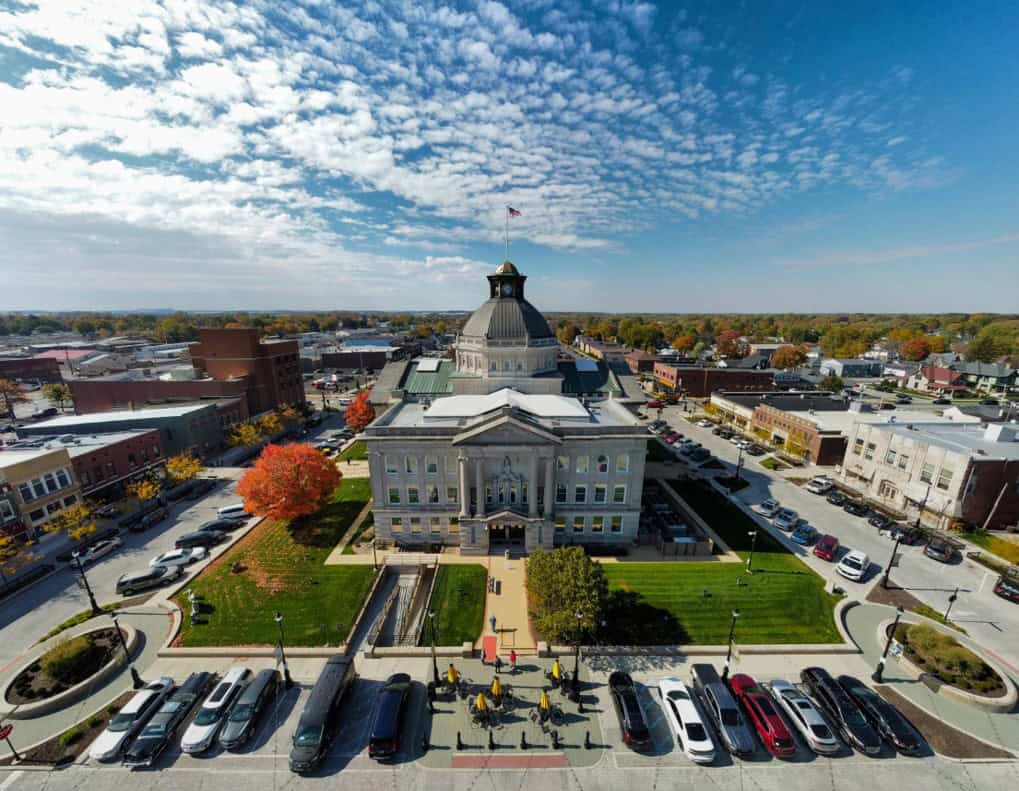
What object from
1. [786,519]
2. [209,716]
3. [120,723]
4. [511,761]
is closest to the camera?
[511,761]

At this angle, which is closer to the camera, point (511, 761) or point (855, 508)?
point (511, 761)

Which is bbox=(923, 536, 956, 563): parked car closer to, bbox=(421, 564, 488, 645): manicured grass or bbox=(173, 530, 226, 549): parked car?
bbox=(421, 564, 488, 645): manicured grass

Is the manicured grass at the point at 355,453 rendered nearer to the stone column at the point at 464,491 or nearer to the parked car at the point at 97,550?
the parked car at the point at 97,550

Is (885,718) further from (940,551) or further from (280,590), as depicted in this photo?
(280,590)

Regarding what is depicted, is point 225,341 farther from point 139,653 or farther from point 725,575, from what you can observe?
point 725,575

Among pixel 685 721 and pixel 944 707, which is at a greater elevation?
pixel 685 721

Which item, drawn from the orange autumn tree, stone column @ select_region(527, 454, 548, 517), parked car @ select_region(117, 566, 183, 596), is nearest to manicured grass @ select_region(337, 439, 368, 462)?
the orange autumn tree

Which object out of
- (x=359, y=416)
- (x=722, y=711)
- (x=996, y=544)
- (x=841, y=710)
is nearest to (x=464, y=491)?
(x=722, y=711)

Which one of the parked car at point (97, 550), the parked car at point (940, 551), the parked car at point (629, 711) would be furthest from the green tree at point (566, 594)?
the parked car at point (97, 550)
